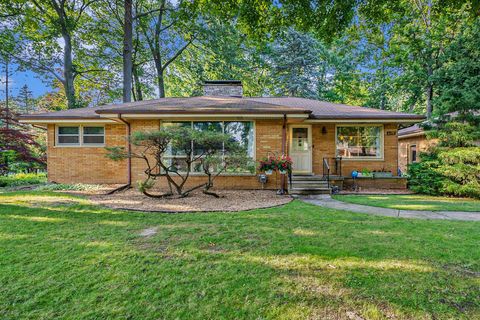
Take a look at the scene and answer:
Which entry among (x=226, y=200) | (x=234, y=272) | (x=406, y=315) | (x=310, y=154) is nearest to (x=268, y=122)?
(x=310, y=154)

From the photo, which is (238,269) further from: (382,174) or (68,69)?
(68,69)

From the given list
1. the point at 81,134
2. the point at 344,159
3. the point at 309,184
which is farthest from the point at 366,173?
the point at 81,134

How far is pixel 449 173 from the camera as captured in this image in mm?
8164

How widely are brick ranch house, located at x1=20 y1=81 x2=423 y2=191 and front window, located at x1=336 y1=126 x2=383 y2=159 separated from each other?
38mm

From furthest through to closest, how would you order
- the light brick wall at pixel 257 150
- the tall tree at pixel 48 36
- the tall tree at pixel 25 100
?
the tall tree at pixel 25 100
the tall tree at pixel 48 36
the light brick wall at pixel 257 150

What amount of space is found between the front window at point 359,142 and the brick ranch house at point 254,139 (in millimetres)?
38

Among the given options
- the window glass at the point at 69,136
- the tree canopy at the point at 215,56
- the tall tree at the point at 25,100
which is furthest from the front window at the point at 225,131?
the tall tree at the point at 25,100

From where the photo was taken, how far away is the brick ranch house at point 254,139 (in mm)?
9164

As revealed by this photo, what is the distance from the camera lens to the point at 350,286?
2.47 meters

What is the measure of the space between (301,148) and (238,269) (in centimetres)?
846

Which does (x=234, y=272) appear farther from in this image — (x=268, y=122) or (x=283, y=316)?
(x=268, y=122)

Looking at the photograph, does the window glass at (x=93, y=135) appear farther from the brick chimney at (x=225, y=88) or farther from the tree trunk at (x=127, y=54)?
the brick chimney at (x=225, y=88)

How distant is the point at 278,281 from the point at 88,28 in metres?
21.7

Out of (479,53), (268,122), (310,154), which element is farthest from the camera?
(479,53)
